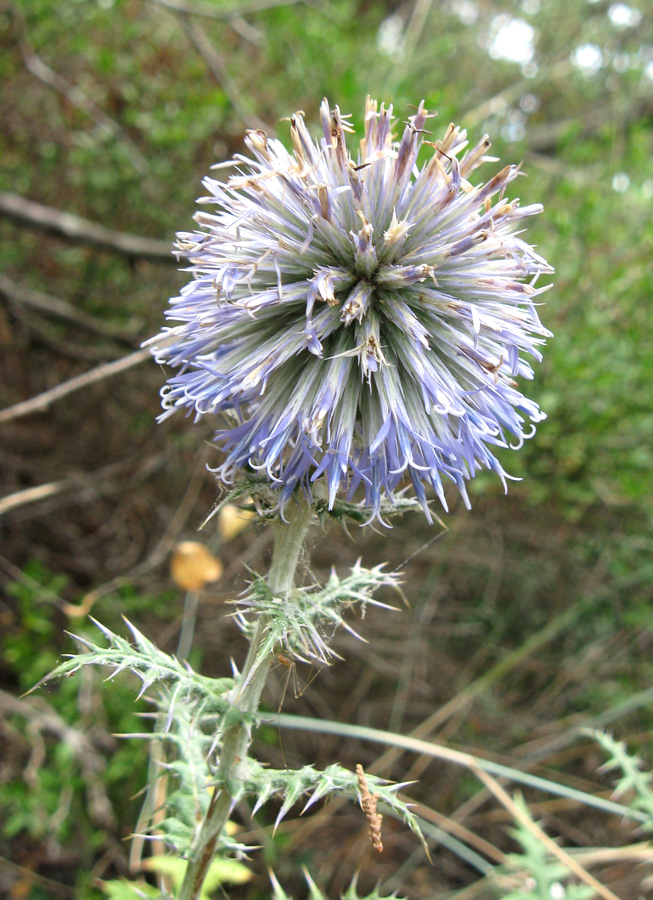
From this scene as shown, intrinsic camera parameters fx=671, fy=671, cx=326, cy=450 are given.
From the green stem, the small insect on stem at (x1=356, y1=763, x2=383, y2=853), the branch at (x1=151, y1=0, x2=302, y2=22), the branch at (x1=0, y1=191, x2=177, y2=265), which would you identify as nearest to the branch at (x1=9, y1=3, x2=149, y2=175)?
the branch at (x1=0, y1=191, x2=177, y2=265)

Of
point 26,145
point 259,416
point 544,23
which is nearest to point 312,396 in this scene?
point 259,416

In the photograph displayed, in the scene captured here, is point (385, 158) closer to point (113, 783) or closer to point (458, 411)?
point (458, 411)

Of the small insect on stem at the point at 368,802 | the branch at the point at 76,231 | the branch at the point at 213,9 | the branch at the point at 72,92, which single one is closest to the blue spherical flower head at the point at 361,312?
the small insect on stem at the point at 368,802

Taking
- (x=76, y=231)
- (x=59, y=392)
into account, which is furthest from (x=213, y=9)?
(x=59, y=392)

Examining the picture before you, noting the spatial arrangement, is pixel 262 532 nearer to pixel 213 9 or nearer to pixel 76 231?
pixel 76 231

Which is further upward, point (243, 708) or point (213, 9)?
point (213, 9)

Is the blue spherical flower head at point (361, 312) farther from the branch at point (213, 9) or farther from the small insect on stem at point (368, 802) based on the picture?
the branch at point (213, 9)
